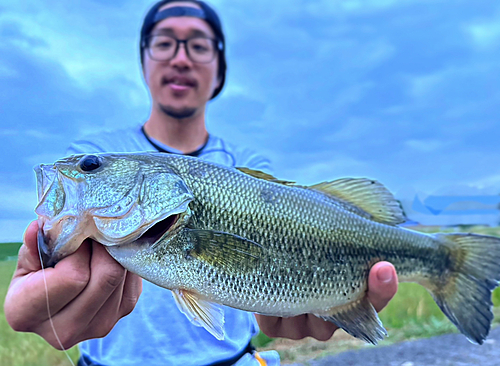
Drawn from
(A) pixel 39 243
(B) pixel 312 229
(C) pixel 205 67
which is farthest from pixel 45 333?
(C) pixel 205 67

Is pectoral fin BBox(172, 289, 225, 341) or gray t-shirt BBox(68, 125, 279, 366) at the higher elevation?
pectoral fin BBox(172, 289, 225, 341)

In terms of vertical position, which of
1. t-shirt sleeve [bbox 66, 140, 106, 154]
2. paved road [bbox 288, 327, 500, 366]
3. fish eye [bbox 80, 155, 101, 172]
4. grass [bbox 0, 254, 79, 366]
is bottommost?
paved road [bbox 288, 327, 500, 366]

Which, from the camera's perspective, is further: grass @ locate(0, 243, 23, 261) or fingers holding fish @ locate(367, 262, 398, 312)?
fingers holding fish @ locate(367, 262, 398, 312)

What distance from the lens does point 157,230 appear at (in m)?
1.09

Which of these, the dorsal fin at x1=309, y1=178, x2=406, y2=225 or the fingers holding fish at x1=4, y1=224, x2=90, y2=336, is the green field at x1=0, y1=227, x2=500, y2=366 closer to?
the fingers holding fish at x1=4, y1=224, x2=90, y2=336

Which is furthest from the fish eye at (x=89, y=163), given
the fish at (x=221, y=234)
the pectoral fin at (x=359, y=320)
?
the pectoral fin at (x=359, y=320)

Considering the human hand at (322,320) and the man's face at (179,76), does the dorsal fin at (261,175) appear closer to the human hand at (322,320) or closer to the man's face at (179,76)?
the human hand at (322,320)

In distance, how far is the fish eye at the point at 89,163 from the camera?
106cm

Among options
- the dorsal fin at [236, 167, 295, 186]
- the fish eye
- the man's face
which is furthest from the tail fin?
the man's face

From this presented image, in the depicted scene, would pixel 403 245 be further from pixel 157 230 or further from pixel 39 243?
pixel 39 243

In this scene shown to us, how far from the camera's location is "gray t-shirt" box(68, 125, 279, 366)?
1.68 metres

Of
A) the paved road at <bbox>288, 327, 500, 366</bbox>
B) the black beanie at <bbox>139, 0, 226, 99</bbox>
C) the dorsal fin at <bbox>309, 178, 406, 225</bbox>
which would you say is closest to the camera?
the dorsal fin at <bbox>309, 178, 406, 225</bbox>

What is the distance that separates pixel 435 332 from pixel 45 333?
Result: 4278 mm

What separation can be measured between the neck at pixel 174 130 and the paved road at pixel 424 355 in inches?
92.2
